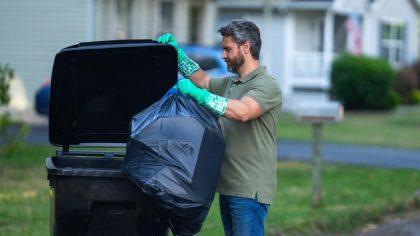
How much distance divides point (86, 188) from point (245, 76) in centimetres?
114

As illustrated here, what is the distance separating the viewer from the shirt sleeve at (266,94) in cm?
486

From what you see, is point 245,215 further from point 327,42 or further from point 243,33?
point 327,42

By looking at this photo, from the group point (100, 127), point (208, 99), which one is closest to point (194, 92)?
point (208, 99)

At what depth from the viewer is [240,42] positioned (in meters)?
4.91

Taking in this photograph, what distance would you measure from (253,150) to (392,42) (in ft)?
103

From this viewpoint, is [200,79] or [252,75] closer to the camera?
[252,75]

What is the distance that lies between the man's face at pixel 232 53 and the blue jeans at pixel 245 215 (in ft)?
2.58

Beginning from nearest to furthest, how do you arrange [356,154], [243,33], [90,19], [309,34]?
[243,33], [356,154], [90,19], [309,34]

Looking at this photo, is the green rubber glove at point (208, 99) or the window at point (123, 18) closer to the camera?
the green rubber glove at point (208, 99)

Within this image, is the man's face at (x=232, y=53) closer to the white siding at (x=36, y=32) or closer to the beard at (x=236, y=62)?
the beard at (x=236, y=62)

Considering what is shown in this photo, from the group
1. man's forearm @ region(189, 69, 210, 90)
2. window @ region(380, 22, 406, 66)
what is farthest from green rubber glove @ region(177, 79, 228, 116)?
window @ region(380, 22, 406, 66)

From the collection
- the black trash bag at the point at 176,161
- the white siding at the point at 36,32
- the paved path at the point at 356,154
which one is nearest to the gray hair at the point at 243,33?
the black trash bag at the point at 176,161

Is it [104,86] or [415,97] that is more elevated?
[104,86]

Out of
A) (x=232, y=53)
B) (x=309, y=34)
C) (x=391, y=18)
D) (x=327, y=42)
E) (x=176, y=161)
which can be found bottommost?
(x=176, y=161)
